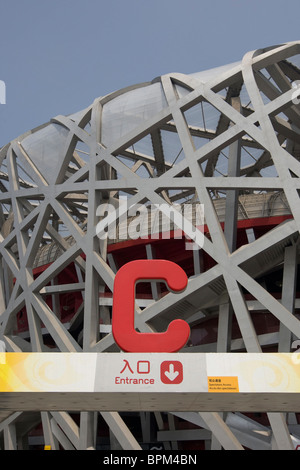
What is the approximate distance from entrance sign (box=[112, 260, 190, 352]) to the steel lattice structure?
5.68 meters

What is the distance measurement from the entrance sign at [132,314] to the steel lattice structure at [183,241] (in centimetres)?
568

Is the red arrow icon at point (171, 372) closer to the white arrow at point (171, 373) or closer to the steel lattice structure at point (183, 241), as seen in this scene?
the white arrow at point (171, 373)

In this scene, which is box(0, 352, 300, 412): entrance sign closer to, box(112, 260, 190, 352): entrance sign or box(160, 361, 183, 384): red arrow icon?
box(160, 361, 183, 384): red arrow icon

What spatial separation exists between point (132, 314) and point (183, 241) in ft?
44.9

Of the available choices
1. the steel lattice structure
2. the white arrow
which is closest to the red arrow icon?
the white arrow

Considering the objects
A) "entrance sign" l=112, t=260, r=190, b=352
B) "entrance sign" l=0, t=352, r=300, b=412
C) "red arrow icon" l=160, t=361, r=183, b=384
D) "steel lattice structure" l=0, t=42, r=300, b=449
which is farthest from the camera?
"steel lattice structure" l=0, t=42, r=300, b=449

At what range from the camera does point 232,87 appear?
87.4 feet

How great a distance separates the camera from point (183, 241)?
2866 cm

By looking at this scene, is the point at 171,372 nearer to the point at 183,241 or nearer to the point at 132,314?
the point at 132,314

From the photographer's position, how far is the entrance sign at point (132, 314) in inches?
A: 587

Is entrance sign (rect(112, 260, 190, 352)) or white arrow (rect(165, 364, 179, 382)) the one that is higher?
entrance sign (rect(112, 260, 190, 352))

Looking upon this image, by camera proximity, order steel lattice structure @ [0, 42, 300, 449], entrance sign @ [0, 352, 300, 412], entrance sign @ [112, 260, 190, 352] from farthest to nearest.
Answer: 1. steel lattice structure @ [0, 42, 300, 449]
2. entrance sign @ [112, 260, 190, 352]
3. entrance sign @ [0, 352, 300, 412]

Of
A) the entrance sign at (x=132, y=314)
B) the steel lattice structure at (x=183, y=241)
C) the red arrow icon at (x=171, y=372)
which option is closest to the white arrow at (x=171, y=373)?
the red arrow icon at (x=171, y=372)

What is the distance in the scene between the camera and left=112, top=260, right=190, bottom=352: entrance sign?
48.9ft
